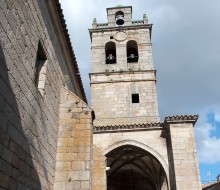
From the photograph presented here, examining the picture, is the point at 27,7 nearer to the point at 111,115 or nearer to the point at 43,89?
the point at 43,89

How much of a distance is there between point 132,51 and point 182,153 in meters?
9.00

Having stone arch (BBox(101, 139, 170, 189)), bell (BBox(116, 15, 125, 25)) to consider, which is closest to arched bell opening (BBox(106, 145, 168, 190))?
stone arch (BBox(101, 139, 170, 189))

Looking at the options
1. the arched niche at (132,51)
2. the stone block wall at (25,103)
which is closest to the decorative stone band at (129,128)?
the arched niche at (132,51)

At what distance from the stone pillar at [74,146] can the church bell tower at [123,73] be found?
30.2 ft

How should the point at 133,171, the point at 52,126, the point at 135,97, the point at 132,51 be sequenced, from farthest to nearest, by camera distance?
1. the point at 132,51
2. the point at 133,171
3. the point at 135,97
4. the point at 52,126

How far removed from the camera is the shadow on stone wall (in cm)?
305

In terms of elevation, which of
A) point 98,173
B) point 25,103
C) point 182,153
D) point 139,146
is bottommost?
point 98,173

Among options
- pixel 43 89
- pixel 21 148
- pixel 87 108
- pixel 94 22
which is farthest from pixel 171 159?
pixel 94 22

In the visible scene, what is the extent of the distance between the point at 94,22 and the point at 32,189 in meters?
16.0

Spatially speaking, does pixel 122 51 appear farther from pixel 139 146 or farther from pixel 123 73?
pixel 139 146

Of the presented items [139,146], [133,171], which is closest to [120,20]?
[133,171]

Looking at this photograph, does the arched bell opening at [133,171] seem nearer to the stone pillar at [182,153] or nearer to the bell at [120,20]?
the stone pillar at [182,153]

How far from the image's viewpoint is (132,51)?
18.0 m

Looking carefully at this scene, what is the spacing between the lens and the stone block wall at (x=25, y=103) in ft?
10.3
